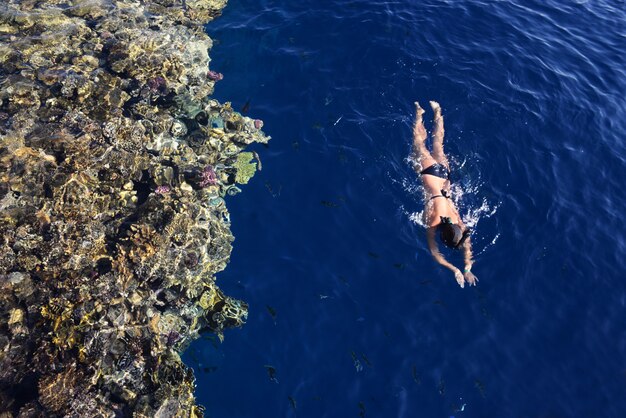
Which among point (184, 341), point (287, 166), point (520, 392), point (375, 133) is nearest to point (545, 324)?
point (520, 392)

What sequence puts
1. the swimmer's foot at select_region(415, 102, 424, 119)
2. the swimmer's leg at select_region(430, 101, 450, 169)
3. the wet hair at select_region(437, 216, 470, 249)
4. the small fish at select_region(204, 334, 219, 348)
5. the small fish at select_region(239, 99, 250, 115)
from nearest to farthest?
the small fish at select_region(204, 334, 219, 348), the wet hair at select_region(437, 216, 470, 249), the swimmer's leg at select_region(430, 101, 450, 169), the small fish at select_region(239, 99, 250, 115), the swimmer's foot at select_region(415, 102, 424, 119)

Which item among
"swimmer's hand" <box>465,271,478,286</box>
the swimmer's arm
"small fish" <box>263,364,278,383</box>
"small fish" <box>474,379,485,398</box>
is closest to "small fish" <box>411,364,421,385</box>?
"small fish" <box>474,379,485,398</box>

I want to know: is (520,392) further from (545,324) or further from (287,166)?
(287,166)

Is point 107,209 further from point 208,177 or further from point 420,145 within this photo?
point 420,145

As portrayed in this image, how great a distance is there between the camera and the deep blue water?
11070 mm

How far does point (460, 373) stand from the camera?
37.1 feet

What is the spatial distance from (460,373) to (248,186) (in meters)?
7.94

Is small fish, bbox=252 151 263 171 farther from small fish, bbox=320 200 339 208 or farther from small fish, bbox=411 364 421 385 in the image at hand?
small fish, bbox=411 364 421 385

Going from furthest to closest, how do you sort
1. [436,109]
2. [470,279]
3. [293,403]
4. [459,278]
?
[436,109]
[470,279]
[459,278]
[293,403]

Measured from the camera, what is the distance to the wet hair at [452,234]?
1173cm

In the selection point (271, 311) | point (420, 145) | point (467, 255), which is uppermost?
point (420, 145)

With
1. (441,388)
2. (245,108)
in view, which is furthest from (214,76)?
(441,388)

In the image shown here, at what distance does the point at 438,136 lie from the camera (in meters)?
15.3

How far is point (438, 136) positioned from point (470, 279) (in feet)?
17.2
